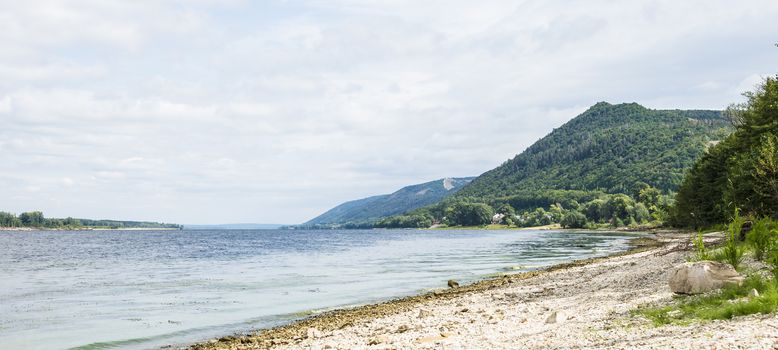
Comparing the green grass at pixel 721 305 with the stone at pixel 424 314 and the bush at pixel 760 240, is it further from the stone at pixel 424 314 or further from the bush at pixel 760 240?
the stone at pixel 424 314

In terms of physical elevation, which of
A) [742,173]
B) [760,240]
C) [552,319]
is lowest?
[552,319]

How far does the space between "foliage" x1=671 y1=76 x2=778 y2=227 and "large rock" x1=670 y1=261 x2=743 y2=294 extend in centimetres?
1925

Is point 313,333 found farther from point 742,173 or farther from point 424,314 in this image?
point 742,173

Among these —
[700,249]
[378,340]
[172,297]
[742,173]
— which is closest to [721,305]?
[700,249]

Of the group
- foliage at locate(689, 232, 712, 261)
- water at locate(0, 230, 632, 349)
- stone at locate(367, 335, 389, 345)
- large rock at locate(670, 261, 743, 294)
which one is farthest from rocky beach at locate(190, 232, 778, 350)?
water at locate(0, 230, 632, 349)

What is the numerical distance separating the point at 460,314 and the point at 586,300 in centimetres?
441

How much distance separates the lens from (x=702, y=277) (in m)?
15.5

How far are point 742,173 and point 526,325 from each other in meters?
48.1

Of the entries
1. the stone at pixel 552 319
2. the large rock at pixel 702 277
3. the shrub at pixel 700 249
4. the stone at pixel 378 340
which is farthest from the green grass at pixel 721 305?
the stone at pixel 378 340

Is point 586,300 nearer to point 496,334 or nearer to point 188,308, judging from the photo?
point 496,334

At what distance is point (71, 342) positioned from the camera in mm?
21094

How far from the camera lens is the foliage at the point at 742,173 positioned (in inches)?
1697

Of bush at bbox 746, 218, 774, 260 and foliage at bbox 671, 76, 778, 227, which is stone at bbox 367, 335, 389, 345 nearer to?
bush at bbox 746, 218, 774, 260

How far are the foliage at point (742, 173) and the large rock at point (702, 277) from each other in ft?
63.2
